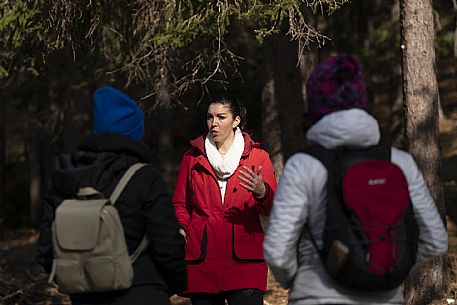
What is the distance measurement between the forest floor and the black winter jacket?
19.6ft

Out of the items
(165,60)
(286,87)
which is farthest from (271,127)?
(165,60)

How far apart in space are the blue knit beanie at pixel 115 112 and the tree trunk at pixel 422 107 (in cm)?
558

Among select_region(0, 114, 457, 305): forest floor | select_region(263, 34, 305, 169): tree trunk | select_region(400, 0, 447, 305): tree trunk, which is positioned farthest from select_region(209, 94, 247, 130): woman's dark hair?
select_region(263, 34, 305, 169): tree trunk

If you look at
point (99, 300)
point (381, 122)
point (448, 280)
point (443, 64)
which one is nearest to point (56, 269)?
point (99, 300)

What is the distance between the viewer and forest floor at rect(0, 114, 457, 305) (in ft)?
38.4

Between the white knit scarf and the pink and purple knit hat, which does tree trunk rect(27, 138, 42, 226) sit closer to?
the white knit scarf

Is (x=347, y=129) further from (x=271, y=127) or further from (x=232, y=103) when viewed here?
(x=271, y=127)

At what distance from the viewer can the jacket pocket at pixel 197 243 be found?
6.01 metres

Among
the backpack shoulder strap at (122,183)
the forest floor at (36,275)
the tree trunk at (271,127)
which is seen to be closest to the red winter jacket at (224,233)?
the backpack shoulder strap at (122,183)

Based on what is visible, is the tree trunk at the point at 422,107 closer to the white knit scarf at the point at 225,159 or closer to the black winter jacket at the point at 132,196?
the white knit scarf at the point at 225,159

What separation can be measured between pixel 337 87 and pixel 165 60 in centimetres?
744

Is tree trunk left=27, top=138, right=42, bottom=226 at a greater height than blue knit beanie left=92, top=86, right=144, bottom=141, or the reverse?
blue knit beanie left=92, top=86, right=144, bottom=141

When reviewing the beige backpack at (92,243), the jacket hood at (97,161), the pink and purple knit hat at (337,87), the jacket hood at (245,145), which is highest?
the pink and purple knit hat at (337,87)

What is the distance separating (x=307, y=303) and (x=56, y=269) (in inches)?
46.6
